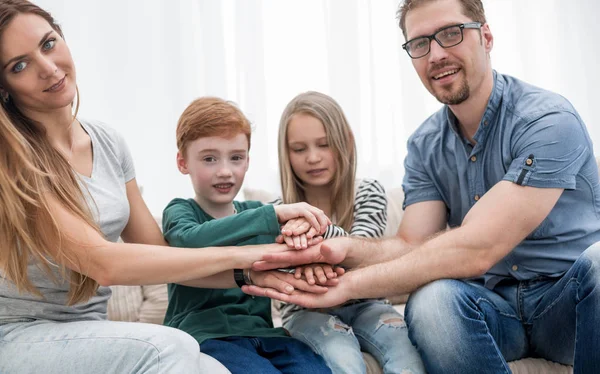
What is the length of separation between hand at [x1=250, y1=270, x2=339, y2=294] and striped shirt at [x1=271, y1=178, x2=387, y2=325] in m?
0.19

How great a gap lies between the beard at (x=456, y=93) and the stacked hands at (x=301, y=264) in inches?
19.8

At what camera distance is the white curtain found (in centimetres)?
337

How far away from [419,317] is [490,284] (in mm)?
343

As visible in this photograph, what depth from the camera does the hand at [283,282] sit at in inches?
69.9

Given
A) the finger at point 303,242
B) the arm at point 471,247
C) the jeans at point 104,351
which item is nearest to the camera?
the jeans at point 104,351

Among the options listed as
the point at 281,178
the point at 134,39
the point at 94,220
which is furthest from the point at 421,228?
the point at 134,39

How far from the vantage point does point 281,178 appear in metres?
2.20

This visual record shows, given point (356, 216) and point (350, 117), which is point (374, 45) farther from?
point (356, 216)

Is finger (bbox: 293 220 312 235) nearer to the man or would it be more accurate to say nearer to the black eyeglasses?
the man

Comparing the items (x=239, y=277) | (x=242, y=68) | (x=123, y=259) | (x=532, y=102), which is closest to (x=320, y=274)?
(x=239, y=277)

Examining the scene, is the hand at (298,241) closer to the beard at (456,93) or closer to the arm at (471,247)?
the arm at (471,247)

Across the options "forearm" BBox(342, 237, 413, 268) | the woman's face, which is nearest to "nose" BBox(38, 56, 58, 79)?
the woman's face

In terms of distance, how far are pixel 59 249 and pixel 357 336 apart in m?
0.90

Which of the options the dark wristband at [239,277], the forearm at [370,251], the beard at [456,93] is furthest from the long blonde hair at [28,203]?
the beard at [456,93]
